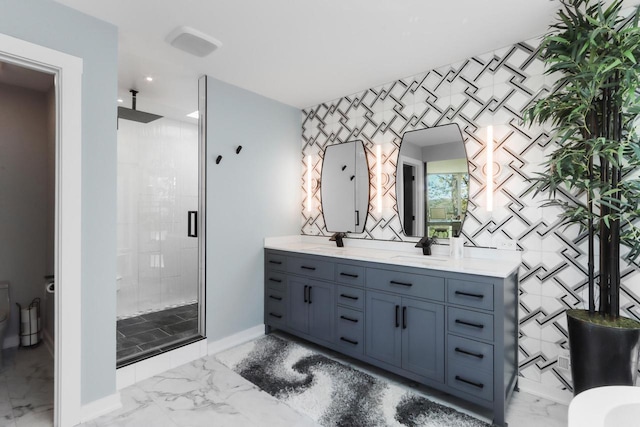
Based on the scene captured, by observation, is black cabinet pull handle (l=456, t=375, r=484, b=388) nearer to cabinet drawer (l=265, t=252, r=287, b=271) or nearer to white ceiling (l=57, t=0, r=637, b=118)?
cabinet drawer (l=265, t=252, r=287, b=271)

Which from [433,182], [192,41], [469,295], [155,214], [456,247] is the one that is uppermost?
[192,41]

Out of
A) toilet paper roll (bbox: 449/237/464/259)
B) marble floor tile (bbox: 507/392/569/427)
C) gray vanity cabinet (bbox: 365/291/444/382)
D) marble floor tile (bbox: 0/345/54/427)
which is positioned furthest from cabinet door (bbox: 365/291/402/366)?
marble floor tile (bbox: 0/345/54/427)

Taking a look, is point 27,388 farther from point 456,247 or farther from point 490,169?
point 490,169

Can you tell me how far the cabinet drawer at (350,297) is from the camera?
2.58m

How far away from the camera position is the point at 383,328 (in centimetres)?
243

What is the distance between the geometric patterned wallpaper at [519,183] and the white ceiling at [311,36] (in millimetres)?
166

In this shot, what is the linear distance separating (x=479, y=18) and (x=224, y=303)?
3.06 meters

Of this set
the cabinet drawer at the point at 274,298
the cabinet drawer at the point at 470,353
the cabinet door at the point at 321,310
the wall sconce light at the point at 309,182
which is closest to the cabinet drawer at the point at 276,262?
the cabinet drawer at the point at 274,298

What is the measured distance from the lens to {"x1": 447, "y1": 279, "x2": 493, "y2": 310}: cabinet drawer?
6.37ft

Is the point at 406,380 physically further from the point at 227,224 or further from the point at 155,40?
the point at 155,40

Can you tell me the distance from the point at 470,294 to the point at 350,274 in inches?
37.5

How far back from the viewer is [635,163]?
1785 mm

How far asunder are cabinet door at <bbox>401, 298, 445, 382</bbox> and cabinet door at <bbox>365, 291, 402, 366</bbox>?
6 centimetres

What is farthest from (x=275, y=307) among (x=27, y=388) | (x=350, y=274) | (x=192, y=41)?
(x=192, y=41)
